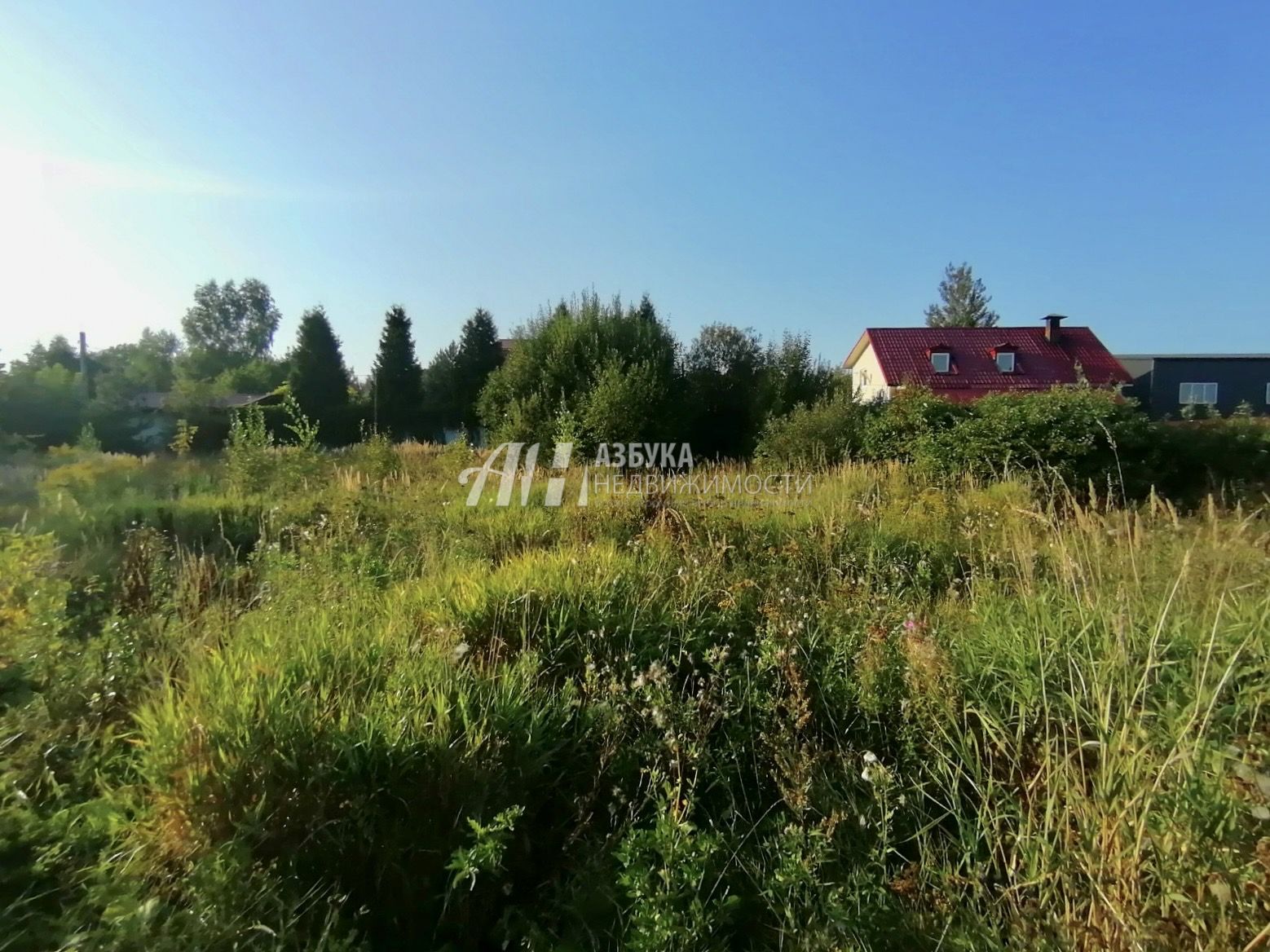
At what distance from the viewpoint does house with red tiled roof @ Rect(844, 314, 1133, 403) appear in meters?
25.0

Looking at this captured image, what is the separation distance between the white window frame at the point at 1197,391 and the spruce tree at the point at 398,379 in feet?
109

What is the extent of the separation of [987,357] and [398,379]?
23630 millimetres

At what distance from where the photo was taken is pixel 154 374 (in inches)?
810

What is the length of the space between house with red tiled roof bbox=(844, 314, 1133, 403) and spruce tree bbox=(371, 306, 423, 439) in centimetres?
1699

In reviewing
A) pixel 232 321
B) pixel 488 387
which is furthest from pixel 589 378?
pixel 232 321

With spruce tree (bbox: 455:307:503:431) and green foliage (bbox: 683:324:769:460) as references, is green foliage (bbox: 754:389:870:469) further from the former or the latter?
spruce tree (bbox: 455:307:503:431)

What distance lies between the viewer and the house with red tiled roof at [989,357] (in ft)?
82.1

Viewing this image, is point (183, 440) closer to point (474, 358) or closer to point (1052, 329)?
point (474, 358)

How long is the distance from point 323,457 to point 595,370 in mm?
7917

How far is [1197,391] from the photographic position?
28.4 meters

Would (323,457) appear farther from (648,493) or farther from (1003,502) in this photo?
(1003,502)

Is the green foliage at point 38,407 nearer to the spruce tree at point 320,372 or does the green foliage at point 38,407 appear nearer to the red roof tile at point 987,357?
the spruce tree at point 320,372

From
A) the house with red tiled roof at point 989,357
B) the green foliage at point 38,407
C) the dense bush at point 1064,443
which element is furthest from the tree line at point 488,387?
the house with red tiled roof at point 989,357
